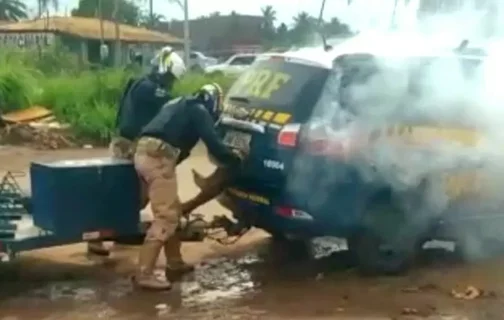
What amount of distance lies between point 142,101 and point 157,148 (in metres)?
0.90

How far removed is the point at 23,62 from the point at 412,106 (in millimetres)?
15314

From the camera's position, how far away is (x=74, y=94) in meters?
20.1

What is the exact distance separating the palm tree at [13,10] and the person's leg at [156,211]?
200ft

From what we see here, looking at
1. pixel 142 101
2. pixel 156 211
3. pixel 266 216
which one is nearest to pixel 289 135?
pixel 266 216

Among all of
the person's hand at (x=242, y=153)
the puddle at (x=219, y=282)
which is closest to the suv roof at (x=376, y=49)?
the person's hand at (x=242, y=153)

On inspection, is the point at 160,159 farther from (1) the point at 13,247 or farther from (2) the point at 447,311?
(2) the point at 447,311

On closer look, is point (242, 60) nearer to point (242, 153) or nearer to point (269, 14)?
Answer: point (269, 14)

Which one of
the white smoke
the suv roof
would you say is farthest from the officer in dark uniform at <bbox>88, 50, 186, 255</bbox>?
the white smoke

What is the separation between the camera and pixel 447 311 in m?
7.20

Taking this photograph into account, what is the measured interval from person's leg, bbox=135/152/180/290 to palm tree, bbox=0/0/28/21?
60897mm

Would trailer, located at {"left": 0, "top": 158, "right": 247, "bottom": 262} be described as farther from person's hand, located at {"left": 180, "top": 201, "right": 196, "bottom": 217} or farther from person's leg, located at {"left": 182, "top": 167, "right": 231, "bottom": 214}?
person's leg, located at {"left": 182, "top": 167, "right": 231, "bottom": 214}

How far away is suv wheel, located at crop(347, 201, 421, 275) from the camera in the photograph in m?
8.00

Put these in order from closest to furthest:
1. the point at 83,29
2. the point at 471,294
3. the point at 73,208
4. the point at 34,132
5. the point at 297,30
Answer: the point at 73,208 → the point at 471,294 → the point at 34,132 → the point at 297,30 → the point at 83,29

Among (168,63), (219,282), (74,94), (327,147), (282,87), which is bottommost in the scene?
(219,282)
